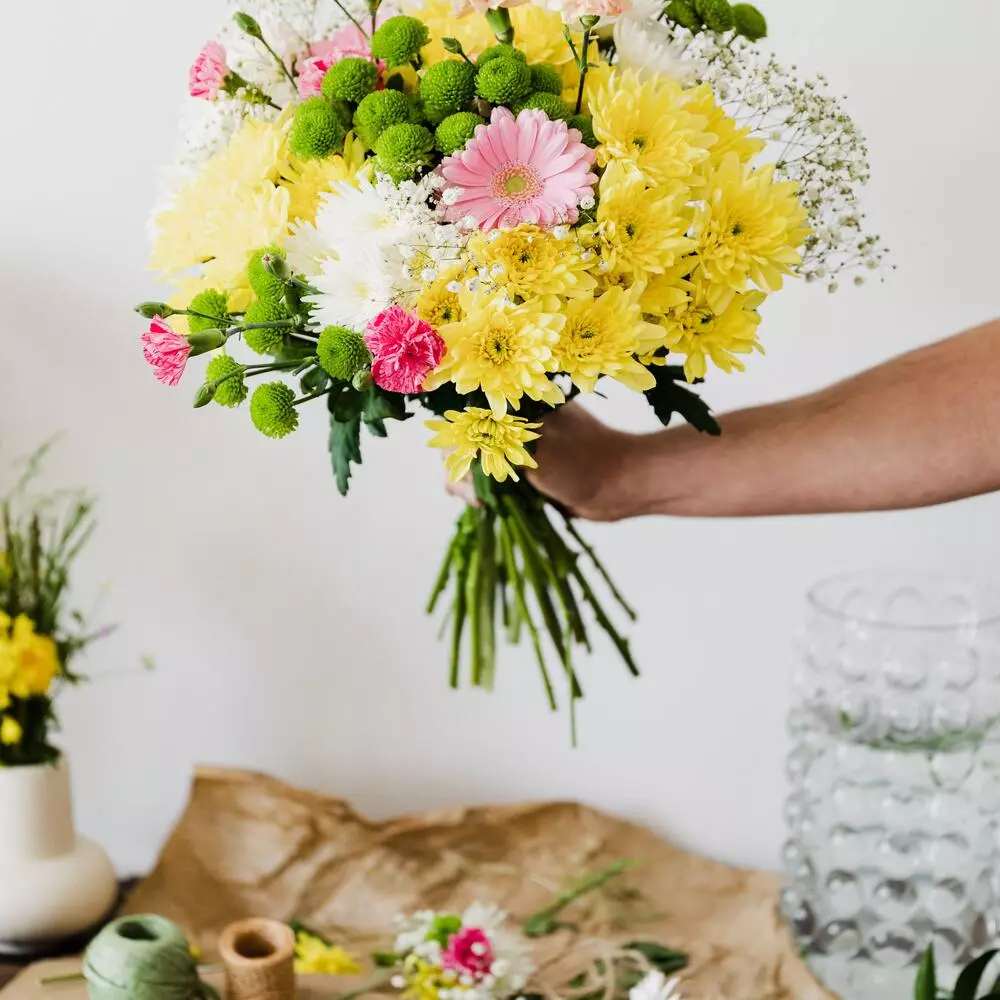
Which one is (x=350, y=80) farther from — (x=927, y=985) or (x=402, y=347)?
(x=927, y=985)

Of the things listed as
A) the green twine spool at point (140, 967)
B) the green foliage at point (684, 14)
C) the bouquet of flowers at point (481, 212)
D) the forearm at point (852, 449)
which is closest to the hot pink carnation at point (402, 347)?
the bouquet of flowers at point (481, 212)

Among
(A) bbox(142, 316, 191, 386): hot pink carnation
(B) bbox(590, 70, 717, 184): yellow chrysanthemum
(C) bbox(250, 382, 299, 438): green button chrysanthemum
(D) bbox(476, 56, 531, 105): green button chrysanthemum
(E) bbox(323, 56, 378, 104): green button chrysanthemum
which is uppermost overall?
(E) bbox(323, 56, 378, 104): green button chrysanthemum

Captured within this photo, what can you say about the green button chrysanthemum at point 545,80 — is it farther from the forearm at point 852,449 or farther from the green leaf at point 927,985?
the green leaf at point 927,985

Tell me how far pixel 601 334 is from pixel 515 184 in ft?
0.35

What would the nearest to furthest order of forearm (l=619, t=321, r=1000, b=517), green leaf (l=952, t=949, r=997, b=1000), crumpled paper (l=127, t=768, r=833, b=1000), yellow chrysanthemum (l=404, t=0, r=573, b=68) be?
yellow chrysanthemum (l=404, t=0, r=573, b=68) < forearm (l=619, t=321, r=1000, b=517) < green leaf (l=952, t=949, r=997, b=1000) < crumpled paper (l=127, t=768, r=833, b=1000)

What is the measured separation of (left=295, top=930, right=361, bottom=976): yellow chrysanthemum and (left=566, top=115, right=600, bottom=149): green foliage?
87cm

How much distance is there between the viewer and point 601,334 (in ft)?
2.44

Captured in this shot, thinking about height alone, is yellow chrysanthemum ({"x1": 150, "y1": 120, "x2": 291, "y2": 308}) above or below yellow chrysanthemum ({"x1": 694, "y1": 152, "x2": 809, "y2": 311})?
above

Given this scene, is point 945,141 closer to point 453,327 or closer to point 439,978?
point 453,327

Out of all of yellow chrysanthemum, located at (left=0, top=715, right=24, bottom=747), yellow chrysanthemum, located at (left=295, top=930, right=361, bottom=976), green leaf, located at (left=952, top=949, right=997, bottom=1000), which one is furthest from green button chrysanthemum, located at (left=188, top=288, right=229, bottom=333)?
green leaf, located at (left=952, top=949, right=997, bottom=1000)

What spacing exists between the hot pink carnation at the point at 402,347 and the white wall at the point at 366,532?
644 mm

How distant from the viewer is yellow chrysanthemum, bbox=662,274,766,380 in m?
0.79

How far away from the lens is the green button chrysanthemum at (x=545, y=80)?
779 mm

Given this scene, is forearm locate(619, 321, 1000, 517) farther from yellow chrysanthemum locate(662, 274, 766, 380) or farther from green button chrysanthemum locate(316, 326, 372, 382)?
green button chrysanthemum locate(316, 326, 372, 382)
